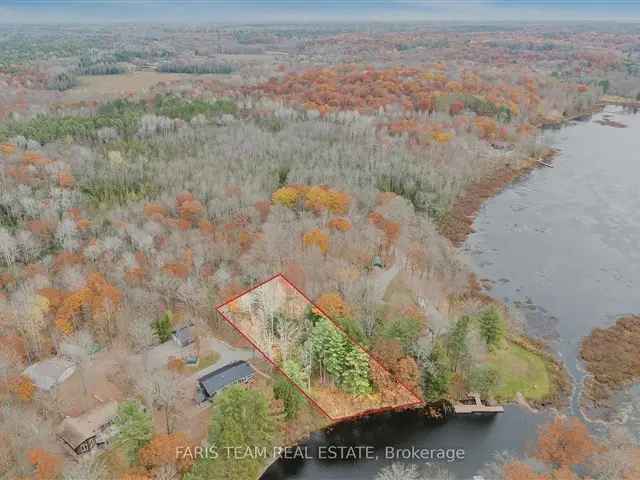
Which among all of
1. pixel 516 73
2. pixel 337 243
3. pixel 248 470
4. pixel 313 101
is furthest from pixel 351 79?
pixel 248 470

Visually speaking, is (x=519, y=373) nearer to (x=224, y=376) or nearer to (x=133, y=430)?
(x=224, y=376)

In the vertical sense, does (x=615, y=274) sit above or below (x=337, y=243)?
below

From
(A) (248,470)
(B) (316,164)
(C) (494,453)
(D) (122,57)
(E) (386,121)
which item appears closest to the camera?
(A) (248,470)

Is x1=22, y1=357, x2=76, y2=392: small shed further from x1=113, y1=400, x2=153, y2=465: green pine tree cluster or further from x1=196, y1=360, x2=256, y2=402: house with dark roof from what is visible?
x1=196, y1=360, x2=256, y2=402: house with dark roof

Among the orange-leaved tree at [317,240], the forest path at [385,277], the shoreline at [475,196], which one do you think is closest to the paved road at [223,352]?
the forest path at [385,277]

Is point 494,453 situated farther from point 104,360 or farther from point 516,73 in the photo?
point 516,73

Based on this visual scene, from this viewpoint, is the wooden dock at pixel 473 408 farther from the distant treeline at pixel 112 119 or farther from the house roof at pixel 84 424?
the distant treeline at pixel 112 119

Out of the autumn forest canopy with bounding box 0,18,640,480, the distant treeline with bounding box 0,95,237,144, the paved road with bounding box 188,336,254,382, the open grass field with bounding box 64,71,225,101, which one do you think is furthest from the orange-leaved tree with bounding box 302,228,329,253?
the open grass field with bounding box 64,71,225,101
